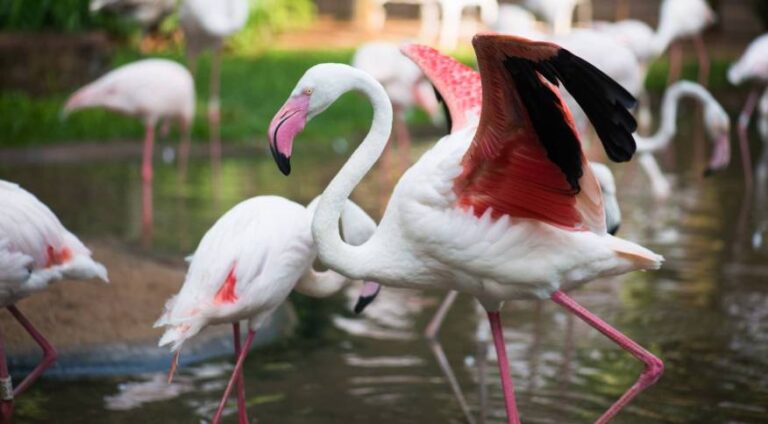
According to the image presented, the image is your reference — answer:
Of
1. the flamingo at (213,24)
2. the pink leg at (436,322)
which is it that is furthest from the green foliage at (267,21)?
the pink leg at (436,322)

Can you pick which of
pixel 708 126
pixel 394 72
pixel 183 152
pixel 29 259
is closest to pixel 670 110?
pixel 708 126

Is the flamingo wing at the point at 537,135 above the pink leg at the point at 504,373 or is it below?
above

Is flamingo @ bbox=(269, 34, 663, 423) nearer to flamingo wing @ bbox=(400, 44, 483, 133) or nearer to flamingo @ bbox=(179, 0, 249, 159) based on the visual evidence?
flamingo wing @ bbox=(400, 44, 483, 133)

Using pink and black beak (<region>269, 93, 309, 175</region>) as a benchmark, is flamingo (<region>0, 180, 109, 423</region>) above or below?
below

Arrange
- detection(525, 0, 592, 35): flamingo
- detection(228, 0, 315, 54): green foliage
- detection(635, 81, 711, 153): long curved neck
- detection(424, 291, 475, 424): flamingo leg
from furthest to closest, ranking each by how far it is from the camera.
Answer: detection(228, 0, 315, 54): green foliage < detection(525, 0, 592, 35): flamingo < detection(635, 81, 711, 153): long curved neck < detection(424, 291, 475, 424): flamingo leg

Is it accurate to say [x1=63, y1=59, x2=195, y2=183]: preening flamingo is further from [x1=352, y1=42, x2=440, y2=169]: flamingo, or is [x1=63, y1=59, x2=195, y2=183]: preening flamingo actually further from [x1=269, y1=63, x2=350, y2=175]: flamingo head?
[x1=269, y1=63, x2=350, y2=175]: flamingo head

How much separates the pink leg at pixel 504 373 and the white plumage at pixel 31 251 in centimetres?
152

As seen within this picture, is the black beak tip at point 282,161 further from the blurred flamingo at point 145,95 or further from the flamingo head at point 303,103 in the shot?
the blurred flamingo at point 145,95

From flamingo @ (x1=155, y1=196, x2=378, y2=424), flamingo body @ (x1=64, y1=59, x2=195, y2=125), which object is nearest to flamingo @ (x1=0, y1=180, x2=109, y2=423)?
flamingo @ (x1=155, y1=196, x2=378, y2=424)

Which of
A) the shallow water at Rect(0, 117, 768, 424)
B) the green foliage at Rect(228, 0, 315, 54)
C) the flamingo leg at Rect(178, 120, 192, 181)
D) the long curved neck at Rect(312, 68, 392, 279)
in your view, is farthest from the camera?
the green foliage at Rect(228, 0, 315, 54)

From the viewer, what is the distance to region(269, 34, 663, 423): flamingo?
415 cm

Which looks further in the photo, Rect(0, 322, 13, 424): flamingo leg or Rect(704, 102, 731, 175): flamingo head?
Rect(704, 102, 731, 175): flamingo head

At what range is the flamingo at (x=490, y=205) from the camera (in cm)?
415

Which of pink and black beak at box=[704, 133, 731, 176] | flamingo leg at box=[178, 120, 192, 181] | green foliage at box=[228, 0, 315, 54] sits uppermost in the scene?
pink and black beak at box=[704, 133, 731, 176]
